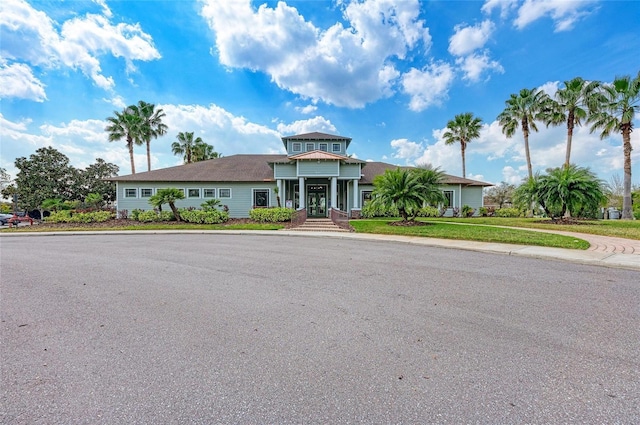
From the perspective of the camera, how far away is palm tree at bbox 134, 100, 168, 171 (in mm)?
29903

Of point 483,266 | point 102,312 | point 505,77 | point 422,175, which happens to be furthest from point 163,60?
point 505,77

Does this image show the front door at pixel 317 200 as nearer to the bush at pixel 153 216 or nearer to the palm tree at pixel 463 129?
the bush at pixel 153 216

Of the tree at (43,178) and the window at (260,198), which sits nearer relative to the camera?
the window at (260,198)

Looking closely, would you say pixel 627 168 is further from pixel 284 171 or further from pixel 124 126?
pixel 124 126

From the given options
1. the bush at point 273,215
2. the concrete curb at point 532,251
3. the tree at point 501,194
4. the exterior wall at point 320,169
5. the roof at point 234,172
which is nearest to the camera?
the concrete curb at point 532,251

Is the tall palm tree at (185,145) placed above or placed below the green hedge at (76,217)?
above

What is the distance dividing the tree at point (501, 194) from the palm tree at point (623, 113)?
83.0ft

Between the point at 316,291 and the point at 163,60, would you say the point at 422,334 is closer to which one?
the point at 316,291

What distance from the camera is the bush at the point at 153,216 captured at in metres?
20.0

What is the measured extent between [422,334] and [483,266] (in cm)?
466

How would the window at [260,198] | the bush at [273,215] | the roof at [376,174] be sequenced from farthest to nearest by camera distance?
1. the roof at [376,174]
2. the window at [260,198]
3. the bush at [273,215]

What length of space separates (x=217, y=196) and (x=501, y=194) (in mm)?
44895

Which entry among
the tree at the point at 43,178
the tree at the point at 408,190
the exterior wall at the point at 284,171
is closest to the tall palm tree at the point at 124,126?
the tree at the point at 43,178

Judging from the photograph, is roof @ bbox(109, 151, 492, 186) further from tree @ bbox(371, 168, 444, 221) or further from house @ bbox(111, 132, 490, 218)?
tree @ bbox(371, 168, 444, 221)
